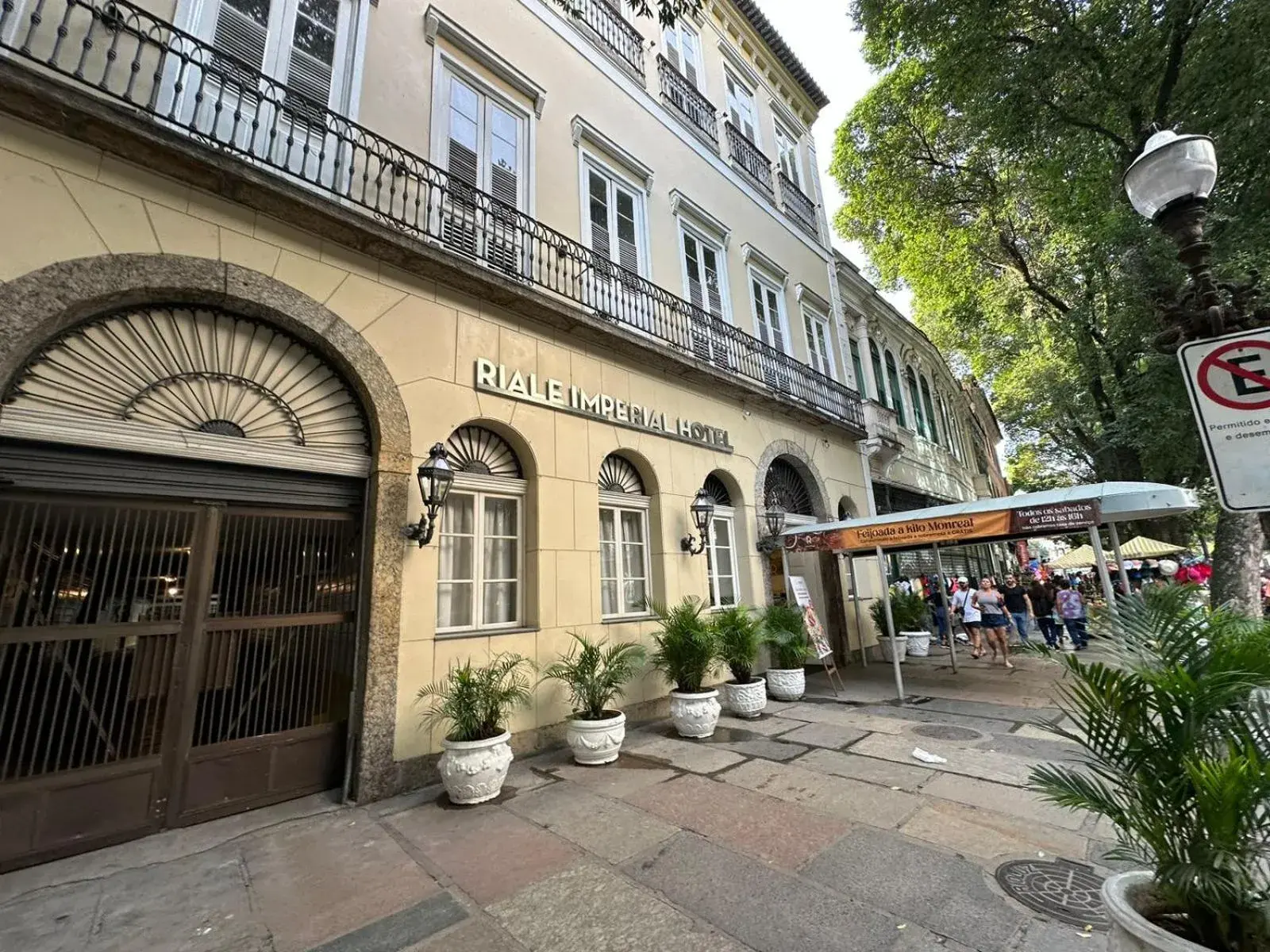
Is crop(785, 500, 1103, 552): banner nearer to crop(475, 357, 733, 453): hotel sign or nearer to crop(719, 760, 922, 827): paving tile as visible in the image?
crop(475, 357, 733, 453): hotel sign

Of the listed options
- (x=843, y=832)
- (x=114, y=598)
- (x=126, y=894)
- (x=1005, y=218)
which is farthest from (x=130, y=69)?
(x=1005, y=218)

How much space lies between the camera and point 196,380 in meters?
4.76

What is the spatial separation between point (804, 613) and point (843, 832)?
16.3 feet

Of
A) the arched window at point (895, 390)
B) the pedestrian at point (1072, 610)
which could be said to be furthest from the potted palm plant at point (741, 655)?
the arched window at point (895, 390)

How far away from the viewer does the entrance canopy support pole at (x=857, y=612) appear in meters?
11.6

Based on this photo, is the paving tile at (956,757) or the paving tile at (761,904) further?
the paving tile at (956,757)

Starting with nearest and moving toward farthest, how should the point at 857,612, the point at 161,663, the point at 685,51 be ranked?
1. the point at 161,663
2. the point at 685,51
3. the point at 857,612

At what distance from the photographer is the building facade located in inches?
161

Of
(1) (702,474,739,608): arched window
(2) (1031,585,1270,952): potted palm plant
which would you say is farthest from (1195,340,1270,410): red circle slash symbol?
(1) (702,474,739,608): arched window

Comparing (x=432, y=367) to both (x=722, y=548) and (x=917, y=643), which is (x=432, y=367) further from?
(x=917, y=643)

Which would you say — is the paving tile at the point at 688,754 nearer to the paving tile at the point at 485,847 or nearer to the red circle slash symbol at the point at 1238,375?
Answer: the paving tile at the point at 485,847

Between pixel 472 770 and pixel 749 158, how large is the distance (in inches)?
521

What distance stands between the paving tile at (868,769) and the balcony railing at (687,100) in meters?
11.3

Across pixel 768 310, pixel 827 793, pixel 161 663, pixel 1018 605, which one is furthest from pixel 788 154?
pixel 161 663
